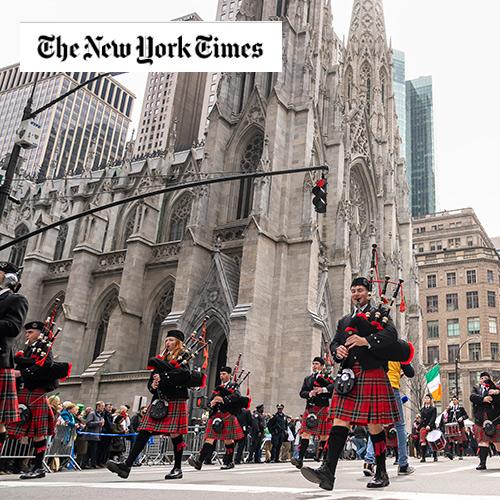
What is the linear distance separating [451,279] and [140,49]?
60600mm

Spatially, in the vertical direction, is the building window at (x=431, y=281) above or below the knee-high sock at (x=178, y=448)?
above

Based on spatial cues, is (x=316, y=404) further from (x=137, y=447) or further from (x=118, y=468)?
(x=118, y=468)

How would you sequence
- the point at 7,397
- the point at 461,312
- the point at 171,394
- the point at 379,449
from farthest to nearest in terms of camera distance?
the point at 461,312, the point at 171,394, the point at 379,449, the point at 7,397

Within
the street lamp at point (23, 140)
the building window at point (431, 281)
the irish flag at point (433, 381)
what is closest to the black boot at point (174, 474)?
the street lamp at point (23, 140)

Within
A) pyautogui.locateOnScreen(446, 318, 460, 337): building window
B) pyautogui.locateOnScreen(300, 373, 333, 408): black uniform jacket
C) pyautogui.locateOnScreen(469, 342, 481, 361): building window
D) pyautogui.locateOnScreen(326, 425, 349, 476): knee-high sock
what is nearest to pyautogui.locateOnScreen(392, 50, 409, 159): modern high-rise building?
pyautogui.locateOnScreen(446, 318, 460, 337): building window

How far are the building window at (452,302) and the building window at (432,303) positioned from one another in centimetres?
139

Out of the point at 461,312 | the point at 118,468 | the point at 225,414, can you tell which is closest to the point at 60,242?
the point at 225,414

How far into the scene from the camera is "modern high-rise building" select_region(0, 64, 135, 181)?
409 feet

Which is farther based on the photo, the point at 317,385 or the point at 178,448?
the point at 317,385

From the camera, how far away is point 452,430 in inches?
777

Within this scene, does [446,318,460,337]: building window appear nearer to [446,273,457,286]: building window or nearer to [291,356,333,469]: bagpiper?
[446,273,457,286]: building window

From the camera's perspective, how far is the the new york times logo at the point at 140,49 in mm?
12250

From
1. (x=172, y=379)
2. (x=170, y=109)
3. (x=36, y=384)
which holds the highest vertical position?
(x=170, y=109)

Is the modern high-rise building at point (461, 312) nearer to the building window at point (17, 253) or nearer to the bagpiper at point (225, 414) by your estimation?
the building window at point (17, 253)
